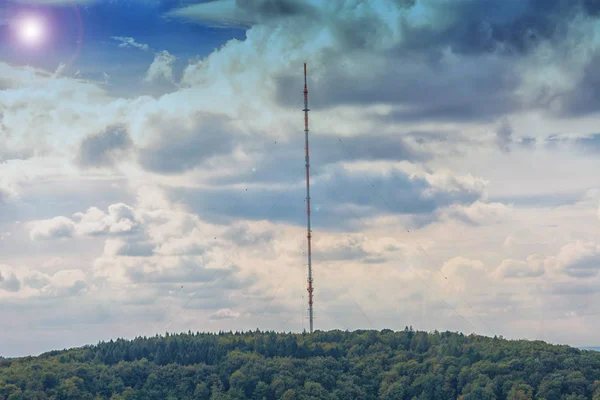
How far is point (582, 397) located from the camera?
171m

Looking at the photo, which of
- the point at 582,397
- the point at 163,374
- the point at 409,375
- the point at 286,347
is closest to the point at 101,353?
the point at 163,374

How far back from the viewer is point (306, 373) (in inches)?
7234

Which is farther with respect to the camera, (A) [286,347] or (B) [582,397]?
(A) [286,347]

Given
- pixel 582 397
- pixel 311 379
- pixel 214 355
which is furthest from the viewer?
pixel 214 355

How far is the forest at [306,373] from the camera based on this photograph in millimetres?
175750

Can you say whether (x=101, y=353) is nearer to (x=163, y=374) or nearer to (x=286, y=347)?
(x=163, y=374)

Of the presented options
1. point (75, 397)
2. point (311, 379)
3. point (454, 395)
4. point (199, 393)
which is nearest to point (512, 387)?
point (454, 395)

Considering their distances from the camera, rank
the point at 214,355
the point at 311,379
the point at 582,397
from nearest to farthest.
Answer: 1. the point at 582,397
2. the point at 311,379
3. the point at 214,355

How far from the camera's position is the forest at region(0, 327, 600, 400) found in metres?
176

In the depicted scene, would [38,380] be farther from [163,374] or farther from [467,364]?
[467,364]

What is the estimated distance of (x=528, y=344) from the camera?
196750 millimetres

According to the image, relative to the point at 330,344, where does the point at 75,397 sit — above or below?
below

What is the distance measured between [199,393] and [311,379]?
21.4 m

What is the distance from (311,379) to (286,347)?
13.9m
